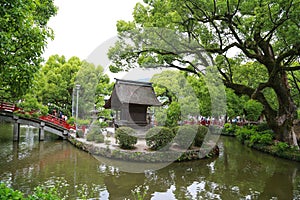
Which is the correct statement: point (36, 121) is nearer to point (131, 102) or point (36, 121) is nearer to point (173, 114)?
point (131, 102)

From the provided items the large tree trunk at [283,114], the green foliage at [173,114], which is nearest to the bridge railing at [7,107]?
the green foliage at [173,114]

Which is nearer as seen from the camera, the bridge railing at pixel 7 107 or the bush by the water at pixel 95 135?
the bush by the water at pixel 95 135

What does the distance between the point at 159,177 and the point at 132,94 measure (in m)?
8.45

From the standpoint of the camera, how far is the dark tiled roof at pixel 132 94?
56.1 feet

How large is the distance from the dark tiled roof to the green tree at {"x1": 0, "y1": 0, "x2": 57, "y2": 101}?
10670mm

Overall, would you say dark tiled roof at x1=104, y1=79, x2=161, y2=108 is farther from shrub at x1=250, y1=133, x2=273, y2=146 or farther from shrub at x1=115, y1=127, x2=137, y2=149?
shrub at x1=250, y1=133, x2=273, y2=146

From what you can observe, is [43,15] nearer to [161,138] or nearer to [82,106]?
[161,138]

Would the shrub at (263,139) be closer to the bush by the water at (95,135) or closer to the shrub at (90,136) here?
the bush by the water at (95,135)

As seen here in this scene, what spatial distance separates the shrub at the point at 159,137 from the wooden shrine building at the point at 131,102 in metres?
4.17

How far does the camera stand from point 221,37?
13.7 metres

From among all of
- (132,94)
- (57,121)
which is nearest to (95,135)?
(132,94)

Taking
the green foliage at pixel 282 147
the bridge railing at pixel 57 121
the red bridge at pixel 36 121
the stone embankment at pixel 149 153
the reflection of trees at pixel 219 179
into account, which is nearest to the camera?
the reflection of trees at pixel 219 179

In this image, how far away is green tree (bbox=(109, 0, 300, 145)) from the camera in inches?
421

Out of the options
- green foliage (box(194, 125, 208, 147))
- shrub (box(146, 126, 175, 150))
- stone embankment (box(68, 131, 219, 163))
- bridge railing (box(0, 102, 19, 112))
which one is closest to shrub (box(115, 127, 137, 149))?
→ stone embankment (box(68, 131, 219, 163))
